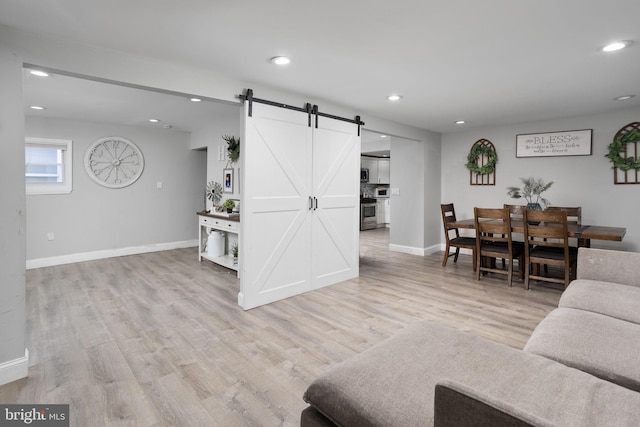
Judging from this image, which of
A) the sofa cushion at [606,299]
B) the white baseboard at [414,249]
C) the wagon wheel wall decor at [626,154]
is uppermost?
the wagon wheel wall decor at [626,154]

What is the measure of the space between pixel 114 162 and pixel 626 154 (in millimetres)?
8022

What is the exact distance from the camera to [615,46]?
2.55m

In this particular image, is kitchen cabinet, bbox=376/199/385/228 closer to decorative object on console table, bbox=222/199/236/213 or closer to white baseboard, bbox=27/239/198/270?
white baseboard, bbox=27/239/198/270

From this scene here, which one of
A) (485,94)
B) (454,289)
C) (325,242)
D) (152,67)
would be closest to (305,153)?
(325,242)

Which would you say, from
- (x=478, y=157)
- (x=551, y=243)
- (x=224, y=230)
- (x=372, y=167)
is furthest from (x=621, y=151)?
(x=372, y=167)

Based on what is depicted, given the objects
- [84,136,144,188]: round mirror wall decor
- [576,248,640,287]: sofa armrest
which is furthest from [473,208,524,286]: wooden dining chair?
[84,136,144,188]: round mirror wall decor

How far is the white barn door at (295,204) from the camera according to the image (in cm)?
347

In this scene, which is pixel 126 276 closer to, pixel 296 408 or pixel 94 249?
pixel 94 249

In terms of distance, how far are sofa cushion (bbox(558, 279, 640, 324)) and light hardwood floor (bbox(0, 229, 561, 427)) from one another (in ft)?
2.09

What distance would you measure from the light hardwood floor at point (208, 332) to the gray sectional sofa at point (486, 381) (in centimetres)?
79

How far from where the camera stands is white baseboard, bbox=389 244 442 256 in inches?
247

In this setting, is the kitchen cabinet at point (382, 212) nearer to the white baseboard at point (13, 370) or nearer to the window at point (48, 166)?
the window at point (48, 166)

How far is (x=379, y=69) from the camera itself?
10.1ft

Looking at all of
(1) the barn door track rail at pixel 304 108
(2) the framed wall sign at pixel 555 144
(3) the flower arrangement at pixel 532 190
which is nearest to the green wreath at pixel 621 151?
(2) the framed wall sign at pixel 555 144
